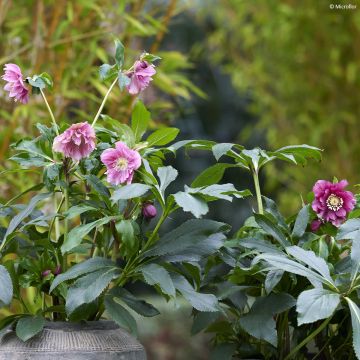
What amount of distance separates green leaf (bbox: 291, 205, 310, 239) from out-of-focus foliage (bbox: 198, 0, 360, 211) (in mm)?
2329

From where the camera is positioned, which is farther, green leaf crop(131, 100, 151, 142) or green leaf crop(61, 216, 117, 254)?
green leaf crop(131, 100, 151, 142)

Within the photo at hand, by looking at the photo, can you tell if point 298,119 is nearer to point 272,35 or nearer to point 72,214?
point 272,35

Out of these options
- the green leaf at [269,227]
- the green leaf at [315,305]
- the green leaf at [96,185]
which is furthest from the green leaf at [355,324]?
the green leaf at [96,185]

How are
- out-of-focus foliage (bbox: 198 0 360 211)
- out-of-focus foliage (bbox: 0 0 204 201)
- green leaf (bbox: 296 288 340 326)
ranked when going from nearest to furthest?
green leaf (bbox: 296 288 340 326) < out-of-focus foliage (bbox: 0 0 204 201) < out-of-focus foliage (bbox: 198 0 360 211)

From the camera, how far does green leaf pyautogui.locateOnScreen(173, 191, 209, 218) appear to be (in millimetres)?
899

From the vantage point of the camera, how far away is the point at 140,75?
1.09 meters

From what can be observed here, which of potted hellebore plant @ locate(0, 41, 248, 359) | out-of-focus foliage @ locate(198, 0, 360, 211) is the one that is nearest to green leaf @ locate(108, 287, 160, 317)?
potted hellebore plant @ locate(0, 41, 248, 359)

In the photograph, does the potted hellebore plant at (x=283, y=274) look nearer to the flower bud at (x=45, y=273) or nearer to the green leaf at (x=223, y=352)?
the green leaf at (x=223, y=352)

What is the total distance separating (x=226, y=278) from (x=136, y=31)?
1.05m

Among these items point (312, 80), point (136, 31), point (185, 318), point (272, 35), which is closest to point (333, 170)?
point (312, 80)

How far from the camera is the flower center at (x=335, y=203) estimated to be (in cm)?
105

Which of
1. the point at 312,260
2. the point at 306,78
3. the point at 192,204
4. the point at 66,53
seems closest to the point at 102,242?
the point at 192,204

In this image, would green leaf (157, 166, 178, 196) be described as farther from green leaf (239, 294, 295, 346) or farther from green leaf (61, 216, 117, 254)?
green leaf (239, 294, 295, 346)

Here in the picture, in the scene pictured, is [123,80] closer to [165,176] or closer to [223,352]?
[165,176]
